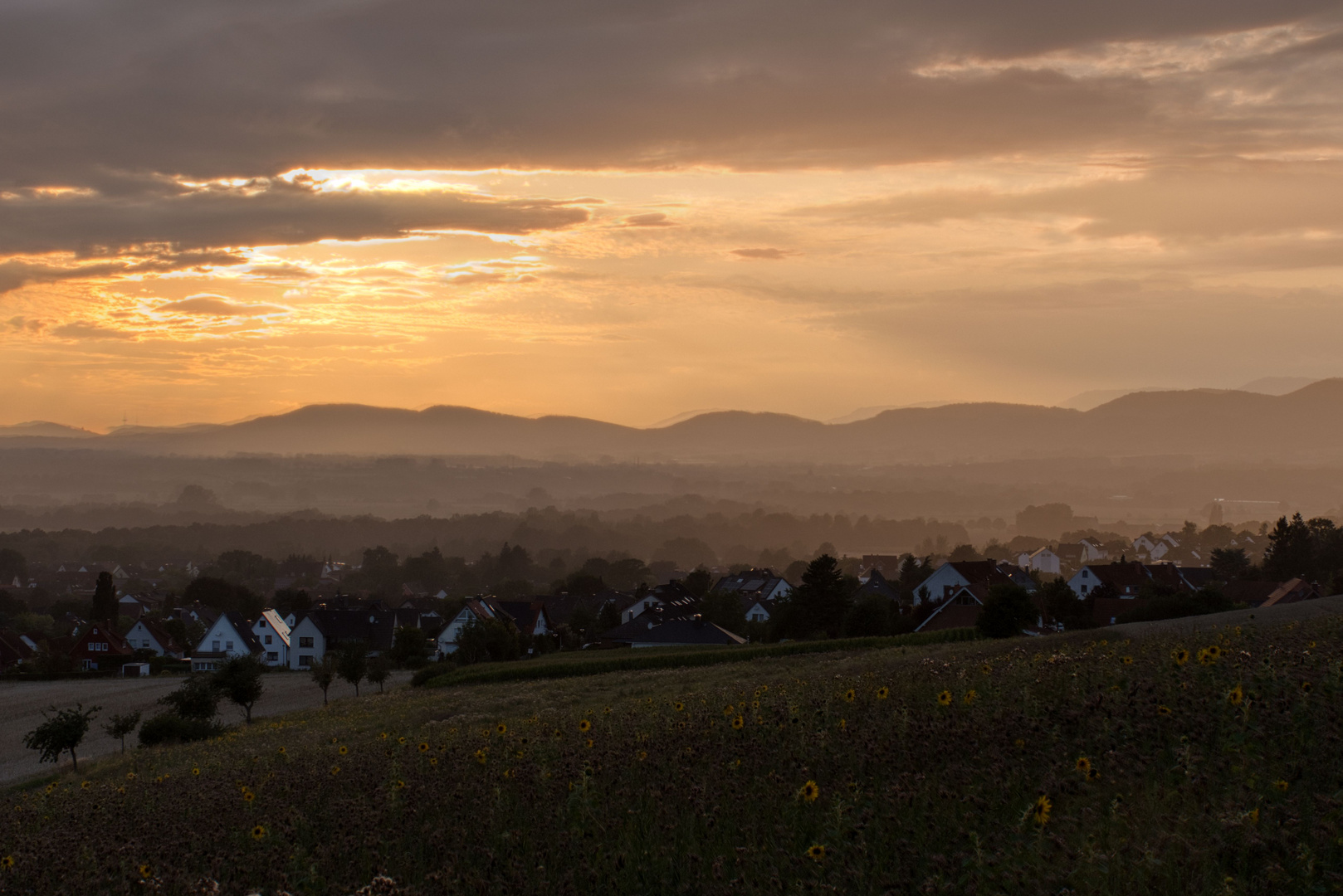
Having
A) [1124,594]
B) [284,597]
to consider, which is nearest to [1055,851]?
[1124,594]

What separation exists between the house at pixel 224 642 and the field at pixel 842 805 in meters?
79.5

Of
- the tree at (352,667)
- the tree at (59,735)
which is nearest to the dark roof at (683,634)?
the tree at (352,667)

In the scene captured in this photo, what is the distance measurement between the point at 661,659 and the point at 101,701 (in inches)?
1421

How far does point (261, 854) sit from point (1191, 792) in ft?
25.3

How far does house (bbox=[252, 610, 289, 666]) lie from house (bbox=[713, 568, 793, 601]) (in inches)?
1546

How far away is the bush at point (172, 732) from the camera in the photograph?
37.2 m

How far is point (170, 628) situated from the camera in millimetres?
100312

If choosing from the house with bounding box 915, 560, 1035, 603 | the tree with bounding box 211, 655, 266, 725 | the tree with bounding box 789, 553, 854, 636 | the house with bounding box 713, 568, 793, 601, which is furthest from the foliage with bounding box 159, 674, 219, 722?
the house with bounding box 713, 568, 793, 601

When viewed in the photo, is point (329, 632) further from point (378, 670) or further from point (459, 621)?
point (378, 670)

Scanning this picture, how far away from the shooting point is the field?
714 centimetres

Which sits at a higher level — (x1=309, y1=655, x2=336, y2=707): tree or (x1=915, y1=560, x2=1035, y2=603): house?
(x1=915, y1=560, x2=1035, y2=603): house

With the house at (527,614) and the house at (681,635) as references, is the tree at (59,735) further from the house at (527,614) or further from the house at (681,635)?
the house at (527,614)

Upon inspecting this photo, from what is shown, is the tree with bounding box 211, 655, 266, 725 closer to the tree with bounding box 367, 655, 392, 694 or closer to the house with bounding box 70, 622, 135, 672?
the tree with bounding box 367, 655, 392, 694

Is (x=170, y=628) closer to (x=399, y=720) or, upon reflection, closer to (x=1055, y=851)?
(x=399, y=720)
